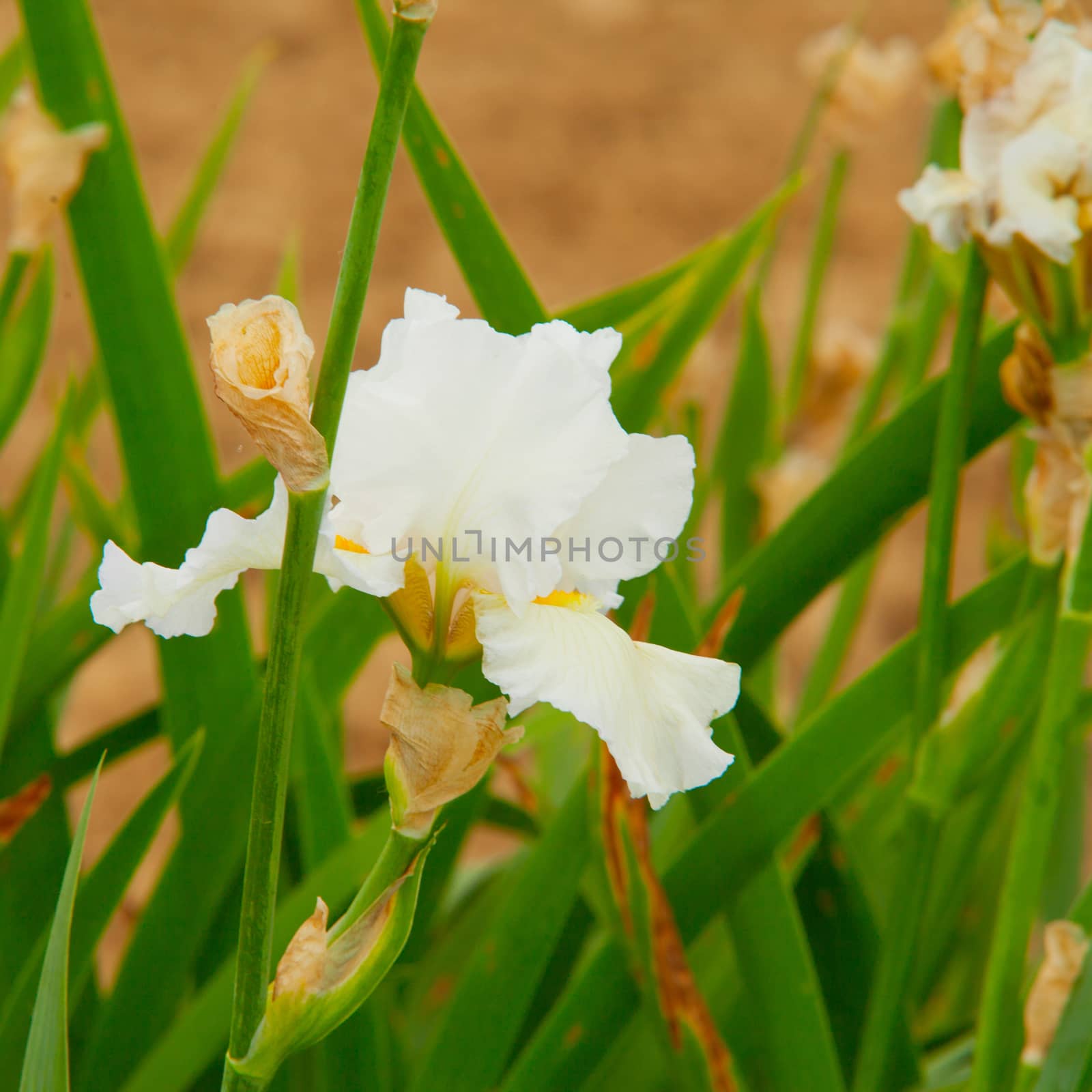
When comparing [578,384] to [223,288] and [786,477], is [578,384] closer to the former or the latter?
[786,477]

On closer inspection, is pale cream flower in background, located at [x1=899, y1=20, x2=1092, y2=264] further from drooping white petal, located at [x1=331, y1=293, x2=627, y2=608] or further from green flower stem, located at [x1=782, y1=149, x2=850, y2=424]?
green flower stem, located at [x1=782, y1=149, x2=850, y2=424]

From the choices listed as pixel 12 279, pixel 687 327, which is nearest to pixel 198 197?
pixel 12 279

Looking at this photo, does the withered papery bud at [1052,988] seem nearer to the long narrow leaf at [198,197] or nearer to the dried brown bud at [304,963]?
the dried brown bud at [304,963]

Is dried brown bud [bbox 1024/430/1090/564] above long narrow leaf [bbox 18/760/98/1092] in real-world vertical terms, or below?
above

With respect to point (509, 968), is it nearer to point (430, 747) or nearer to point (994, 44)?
point (430, 747)

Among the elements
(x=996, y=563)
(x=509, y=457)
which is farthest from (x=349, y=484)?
(x=996, y=563)

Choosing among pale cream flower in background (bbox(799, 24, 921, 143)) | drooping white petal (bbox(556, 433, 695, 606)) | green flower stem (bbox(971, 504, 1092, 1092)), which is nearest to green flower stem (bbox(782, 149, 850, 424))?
pale cream flower in background (bbox(799, 24, 921, 143))
